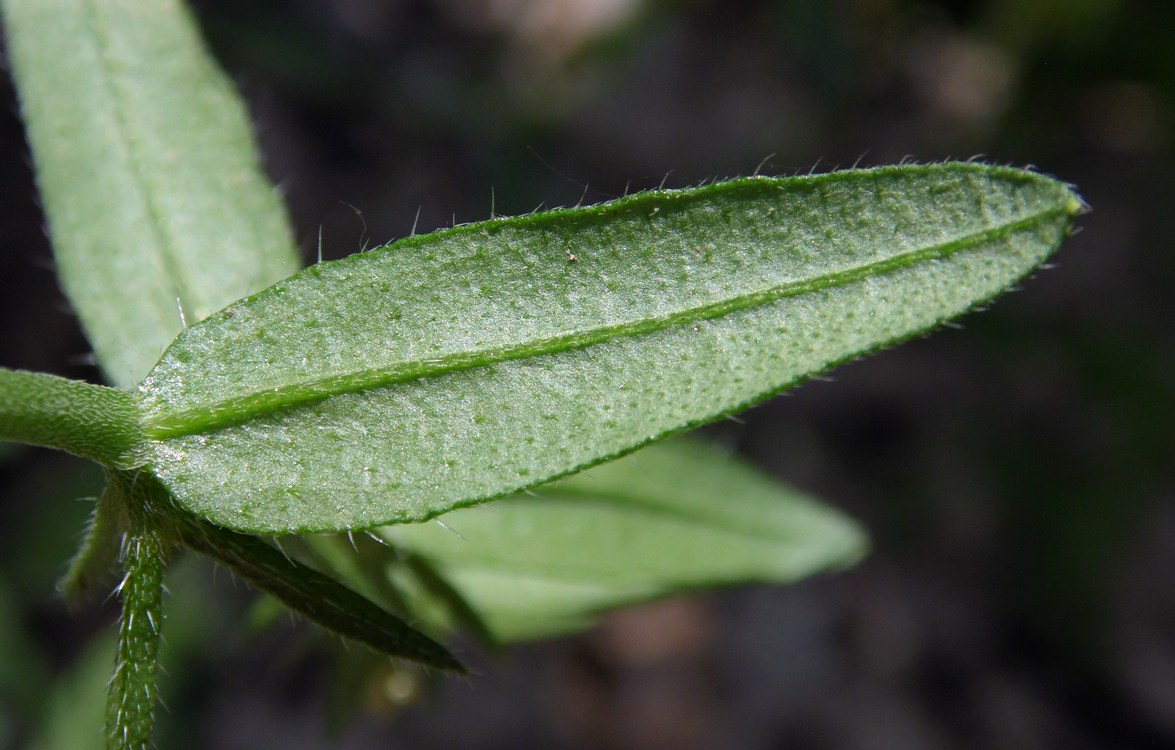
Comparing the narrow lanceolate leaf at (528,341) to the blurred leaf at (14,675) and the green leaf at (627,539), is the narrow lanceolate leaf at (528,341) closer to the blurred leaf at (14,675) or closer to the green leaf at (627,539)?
the green leaf at (627,539)

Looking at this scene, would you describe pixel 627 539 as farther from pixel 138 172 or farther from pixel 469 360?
pixel 138 172

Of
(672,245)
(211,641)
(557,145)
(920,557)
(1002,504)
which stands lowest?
(211,641)

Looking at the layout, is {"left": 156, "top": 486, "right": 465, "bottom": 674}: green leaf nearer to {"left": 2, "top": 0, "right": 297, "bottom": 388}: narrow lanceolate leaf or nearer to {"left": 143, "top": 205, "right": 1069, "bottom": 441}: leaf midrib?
{"left": 143, "top": 205, "right": 1069, "bottom": 441}: leaf midrib

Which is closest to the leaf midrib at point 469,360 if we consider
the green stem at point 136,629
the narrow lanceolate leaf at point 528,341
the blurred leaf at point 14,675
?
the narrow lanceolate leaf at point 528,341

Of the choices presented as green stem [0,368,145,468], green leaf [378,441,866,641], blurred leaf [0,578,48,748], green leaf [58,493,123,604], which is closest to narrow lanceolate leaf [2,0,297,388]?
green leaf [58,493,123,604]

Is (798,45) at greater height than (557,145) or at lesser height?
greater

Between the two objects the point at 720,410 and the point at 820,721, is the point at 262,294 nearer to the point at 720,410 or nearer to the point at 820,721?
the point at 720,410

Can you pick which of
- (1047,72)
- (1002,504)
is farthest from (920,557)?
(1047,72)
